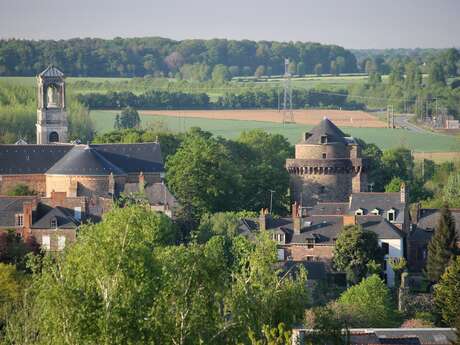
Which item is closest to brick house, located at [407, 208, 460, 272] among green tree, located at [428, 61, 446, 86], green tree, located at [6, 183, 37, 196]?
green tree, located at [6, 183, 37, 196]

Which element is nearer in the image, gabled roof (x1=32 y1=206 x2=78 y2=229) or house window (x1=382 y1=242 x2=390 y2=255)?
gabled roof (x1=32 y1=206 x2=78 y2=229)

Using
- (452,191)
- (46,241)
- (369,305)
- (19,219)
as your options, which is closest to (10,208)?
(19,219)

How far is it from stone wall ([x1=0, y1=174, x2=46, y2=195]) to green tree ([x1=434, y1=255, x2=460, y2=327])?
25.3m

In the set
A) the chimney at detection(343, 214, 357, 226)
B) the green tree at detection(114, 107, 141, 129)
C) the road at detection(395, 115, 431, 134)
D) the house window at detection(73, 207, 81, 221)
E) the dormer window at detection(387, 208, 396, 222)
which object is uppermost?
the house window at detection(73, 207, 81, 221)

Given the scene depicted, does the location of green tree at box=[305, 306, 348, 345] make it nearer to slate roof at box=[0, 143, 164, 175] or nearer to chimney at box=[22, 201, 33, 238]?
chimney at box=[22, 201, 33, 238]

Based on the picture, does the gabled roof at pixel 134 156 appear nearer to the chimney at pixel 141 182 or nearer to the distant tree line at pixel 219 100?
the chimney at pixel 141 182

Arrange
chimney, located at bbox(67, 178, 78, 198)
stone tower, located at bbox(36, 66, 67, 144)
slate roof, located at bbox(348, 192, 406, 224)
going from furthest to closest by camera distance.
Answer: stone tower, located at bbox(36, 66, 67, 144) → chimney, located at bbox(67, 178, 78, 198) → slate roof, located at bbox(348, 192, 406, 224)

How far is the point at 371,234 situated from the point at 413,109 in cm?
10159

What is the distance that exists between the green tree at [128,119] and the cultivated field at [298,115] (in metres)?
7.53

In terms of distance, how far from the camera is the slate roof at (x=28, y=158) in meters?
89.5

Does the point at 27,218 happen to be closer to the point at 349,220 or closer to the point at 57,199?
the point at 57,199

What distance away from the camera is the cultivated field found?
148 meters

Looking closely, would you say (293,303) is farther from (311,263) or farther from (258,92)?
(258,92)

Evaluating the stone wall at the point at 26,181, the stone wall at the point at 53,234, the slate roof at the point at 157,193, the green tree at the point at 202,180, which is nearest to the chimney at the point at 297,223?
the green tree at the point at 202,180
